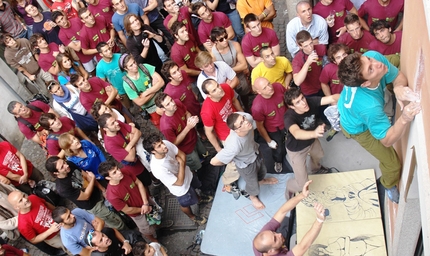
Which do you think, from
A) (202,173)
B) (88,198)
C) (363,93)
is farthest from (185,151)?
(363,93)

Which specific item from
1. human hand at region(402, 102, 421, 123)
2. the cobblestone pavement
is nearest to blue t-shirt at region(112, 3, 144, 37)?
the cobblestone pavement

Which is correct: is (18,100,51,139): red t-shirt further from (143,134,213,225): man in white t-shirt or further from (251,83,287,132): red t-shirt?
(251,83,287,132): red t-shirt

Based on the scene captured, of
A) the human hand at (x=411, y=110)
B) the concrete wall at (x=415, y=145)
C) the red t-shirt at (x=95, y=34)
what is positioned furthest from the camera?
the red t-shirt at (x=95, y=34)

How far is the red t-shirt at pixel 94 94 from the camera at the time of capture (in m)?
6.83

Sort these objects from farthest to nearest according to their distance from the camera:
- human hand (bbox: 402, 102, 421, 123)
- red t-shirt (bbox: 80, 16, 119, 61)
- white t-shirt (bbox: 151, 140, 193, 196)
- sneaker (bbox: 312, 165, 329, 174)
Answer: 1. red t-shirt (bbox: 80, 16, 119, 61)
2. sneaker (bbox: 312, 165, 329, 174)
3. white t-shirt (bbox: 151, 140, 193, 196)
4. human hand (bbox: 402, 102, 421, 123)

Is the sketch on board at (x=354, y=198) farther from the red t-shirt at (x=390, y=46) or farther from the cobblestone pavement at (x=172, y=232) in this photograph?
the cobblestone pavement at (x=172, y=232)

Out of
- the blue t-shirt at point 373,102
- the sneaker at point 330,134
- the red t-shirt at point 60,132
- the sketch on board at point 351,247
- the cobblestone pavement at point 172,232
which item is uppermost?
the blue t-shirt at point 373,102

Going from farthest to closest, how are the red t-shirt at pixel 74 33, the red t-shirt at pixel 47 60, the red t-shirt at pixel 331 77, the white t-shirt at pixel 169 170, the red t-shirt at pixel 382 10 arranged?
the red t-shirt at pixel 74 33, the red t-shirt at pixel 47 60, the red t-shirt at pixel 382 10, the red t-shirt at pixel 331 77, the white t-shirt at pixel 169 170

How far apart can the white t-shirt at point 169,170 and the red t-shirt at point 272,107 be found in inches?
49.6

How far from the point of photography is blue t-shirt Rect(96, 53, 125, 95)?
7.08 meters

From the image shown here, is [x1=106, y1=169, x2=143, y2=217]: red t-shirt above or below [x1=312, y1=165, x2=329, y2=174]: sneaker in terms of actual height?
above

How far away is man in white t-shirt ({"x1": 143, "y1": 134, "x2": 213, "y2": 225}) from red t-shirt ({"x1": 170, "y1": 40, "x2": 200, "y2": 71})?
5.87 feet

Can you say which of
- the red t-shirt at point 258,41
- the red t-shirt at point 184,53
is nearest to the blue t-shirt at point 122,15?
the red t-shirt at point 184,53

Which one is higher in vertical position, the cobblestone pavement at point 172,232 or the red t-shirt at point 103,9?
the red t-shirt at point 103,9
